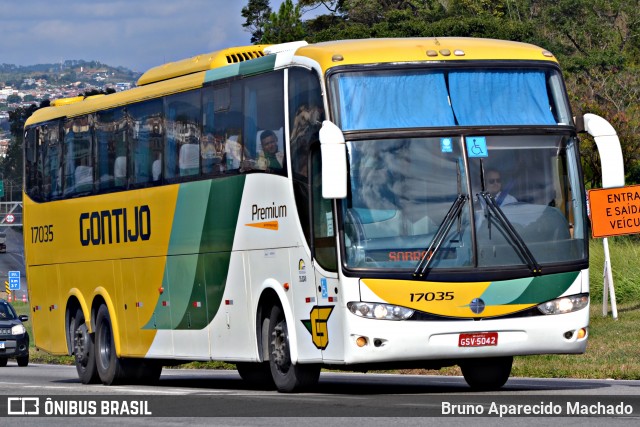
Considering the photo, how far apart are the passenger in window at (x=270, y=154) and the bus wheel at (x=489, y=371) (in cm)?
302

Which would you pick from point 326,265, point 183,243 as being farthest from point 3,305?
point 326,265

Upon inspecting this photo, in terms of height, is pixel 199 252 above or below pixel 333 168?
below

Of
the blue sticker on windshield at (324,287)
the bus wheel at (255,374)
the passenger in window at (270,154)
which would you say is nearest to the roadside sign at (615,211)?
the bus wheel at (255,374)

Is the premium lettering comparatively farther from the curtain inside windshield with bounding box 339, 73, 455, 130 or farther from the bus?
the curtain inside windshield with bounding box 339, 73, 455, 130

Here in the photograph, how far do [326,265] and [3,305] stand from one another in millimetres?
23115

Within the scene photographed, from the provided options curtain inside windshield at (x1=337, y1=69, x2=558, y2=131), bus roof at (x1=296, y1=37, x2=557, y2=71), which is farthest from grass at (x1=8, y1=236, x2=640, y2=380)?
bus roof at (x1=296, y1=37, x2=557, y2=71)

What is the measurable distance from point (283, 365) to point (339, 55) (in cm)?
348

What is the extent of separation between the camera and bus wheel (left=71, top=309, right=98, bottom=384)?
73.2ft

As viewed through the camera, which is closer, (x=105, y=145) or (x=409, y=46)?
(x=409, y=46)

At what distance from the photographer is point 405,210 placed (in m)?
14.8

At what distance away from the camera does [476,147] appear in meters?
15.1

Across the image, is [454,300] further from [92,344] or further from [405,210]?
[92,344]

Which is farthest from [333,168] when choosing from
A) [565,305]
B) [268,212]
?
[565,305]

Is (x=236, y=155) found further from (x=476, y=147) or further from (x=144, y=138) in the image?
(x=476, y=147)
